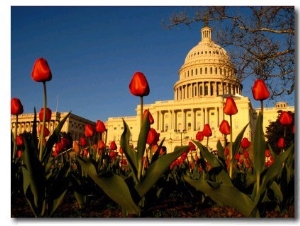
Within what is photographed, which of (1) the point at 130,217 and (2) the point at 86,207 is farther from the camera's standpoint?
(2) the point at 86,207

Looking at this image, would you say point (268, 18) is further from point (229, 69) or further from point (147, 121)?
point (147, 121)

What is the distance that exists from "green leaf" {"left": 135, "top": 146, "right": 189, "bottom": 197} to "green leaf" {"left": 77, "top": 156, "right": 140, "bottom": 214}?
4.5 inches

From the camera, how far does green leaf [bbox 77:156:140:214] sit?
276 cm

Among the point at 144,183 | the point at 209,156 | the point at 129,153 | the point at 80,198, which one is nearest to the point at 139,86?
the point at 129,153

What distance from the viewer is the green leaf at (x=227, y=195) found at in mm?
2887

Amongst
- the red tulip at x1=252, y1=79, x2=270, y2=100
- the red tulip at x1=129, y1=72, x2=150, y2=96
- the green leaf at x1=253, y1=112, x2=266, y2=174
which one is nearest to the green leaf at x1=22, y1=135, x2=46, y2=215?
the red tulip at x1=129, y1=72, x2=150, y2=96

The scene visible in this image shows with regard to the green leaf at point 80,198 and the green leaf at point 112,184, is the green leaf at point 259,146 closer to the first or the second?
the green leaf at point 112,184

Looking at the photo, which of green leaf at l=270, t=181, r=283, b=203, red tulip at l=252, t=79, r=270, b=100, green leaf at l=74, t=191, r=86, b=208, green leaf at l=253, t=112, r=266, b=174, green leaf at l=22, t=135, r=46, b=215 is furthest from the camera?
green leaf at l=74, t=191, r=86, b=208

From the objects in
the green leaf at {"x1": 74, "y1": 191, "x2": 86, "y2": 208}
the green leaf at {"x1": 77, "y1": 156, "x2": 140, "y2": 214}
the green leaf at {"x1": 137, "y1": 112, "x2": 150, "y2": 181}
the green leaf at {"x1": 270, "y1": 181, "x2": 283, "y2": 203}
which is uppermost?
the green leaf at {"x1": 137, "y1": 112, "x2": 150, "y2": 181}

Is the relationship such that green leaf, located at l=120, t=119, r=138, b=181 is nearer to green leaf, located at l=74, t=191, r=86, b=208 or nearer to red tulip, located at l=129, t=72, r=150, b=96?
red tulip, located at l=129, t=72, r=150, b=96

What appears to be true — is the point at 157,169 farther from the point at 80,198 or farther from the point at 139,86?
the point at 80,198

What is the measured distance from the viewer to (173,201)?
366 centimetres
